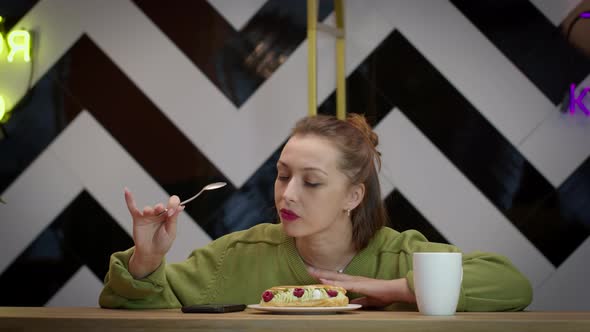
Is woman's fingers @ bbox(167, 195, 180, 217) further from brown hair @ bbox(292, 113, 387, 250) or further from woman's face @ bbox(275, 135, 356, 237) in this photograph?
brown hair @ bbox(292, 113, 387, 250)

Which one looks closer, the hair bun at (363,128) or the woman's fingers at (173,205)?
the woman's fingers at (173,205)

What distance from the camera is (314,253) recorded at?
1.77 m

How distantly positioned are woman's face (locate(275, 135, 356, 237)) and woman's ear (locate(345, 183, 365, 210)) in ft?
0.11

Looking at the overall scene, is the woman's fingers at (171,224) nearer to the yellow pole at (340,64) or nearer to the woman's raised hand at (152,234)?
the woman's raised hand at (152,234)

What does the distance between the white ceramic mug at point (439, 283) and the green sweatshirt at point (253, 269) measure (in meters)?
0.23

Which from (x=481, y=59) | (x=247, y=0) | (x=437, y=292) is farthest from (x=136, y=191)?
(x=437, y=292)

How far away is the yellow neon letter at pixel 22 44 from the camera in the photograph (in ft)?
9.47

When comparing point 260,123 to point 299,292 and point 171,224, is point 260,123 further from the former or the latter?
point 299,292

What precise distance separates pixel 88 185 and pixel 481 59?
1485mm

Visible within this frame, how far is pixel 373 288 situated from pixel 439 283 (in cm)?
26

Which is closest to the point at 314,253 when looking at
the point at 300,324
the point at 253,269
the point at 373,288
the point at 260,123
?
the point at 253,269

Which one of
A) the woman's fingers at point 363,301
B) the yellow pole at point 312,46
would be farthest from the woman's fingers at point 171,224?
the yellow pole at point 312,46

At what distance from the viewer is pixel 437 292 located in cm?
129

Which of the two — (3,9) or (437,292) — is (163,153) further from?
(437,292)
